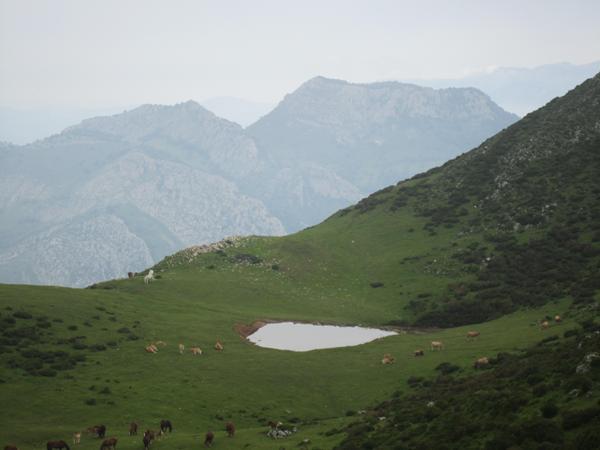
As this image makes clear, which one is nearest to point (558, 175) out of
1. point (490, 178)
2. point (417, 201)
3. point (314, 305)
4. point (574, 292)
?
point (490, 178)

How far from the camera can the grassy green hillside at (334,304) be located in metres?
58.4

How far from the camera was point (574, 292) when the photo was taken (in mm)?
87438

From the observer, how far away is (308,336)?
292 feet

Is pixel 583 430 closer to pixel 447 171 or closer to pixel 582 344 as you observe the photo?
pixel 582 344

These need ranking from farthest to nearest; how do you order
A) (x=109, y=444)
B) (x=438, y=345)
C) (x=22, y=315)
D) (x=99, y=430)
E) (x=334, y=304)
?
(x=334, y=304) < (x=22, y=315) < (x=438, y=345) < (x=99, y=430) < (x=109, y=444)

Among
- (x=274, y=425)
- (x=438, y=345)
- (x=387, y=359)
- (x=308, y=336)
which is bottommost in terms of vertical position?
(x=274, y=425)

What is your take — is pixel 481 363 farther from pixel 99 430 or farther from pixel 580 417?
pixel 99 430

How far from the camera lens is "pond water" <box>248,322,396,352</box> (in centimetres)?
8438

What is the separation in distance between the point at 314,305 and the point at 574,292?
40.2 m

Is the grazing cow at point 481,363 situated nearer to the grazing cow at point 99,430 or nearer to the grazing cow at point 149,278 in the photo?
the grazing cow at point 99,430

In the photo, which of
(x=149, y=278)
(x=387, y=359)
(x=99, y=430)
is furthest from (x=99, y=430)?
(x=149, y=278)

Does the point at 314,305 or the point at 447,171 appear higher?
the point at 447,171

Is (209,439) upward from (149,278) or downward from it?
downward

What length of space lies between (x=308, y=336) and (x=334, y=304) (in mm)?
20243
